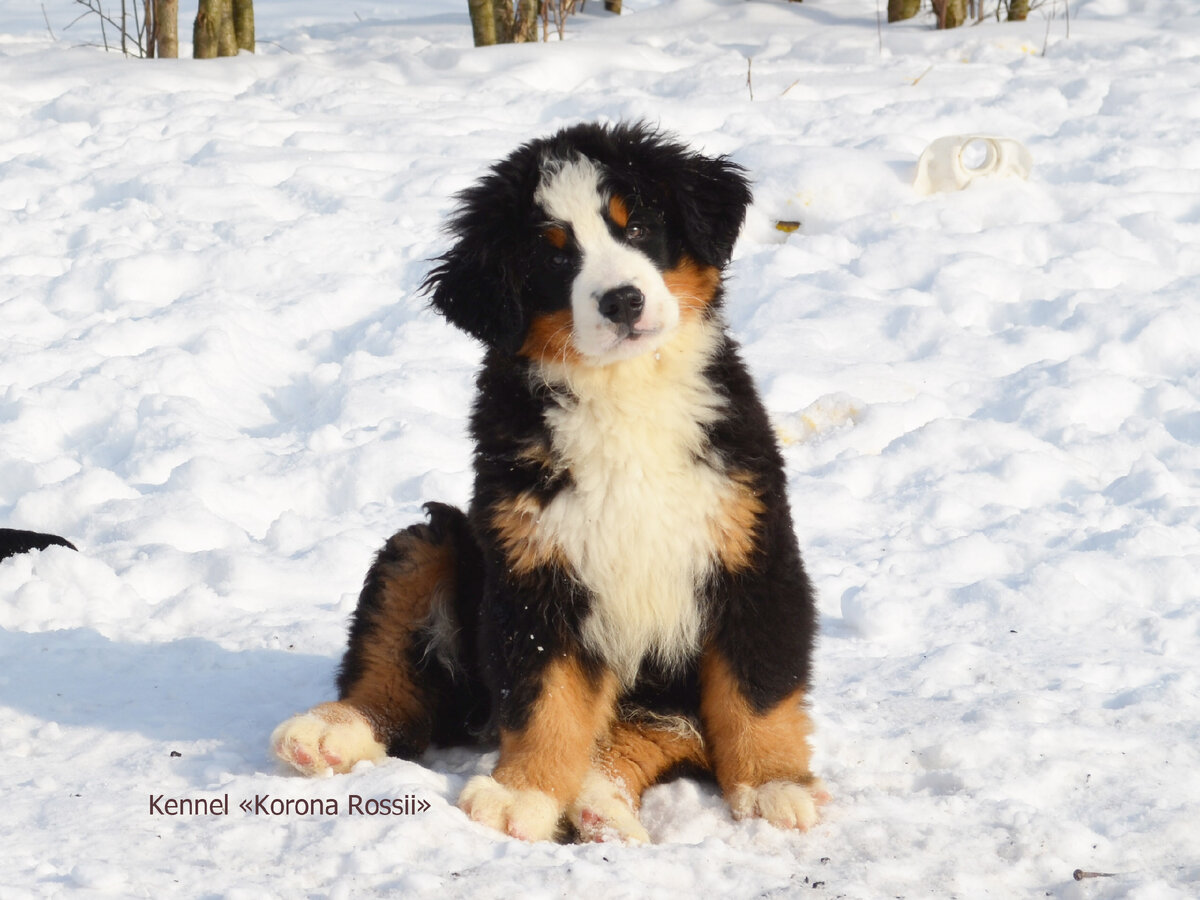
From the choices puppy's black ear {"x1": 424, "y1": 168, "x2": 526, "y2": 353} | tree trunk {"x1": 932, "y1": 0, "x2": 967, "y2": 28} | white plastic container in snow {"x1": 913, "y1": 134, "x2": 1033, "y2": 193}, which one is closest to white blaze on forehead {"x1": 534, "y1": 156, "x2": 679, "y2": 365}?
puppy's black ear {"x1": 424, "y1": 168, "x2": 526, "y2": 353}

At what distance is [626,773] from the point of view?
318 centimetres

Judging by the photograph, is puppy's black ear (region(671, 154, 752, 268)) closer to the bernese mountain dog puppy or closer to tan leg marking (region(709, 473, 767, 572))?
the bernese mountain dog puppy

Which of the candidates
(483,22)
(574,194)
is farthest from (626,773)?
(483,22)

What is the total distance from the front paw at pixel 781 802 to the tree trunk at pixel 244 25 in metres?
9.32

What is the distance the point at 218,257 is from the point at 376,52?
412 centimetres

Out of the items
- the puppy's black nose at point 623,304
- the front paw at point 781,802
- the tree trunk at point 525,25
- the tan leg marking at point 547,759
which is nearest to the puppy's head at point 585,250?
the puppy's black nose at point 623,304

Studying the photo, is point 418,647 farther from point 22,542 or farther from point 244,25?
point 244,25

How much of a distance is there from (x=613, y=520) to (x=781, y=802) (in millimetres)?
722

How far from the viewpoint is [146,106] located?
8.92 m

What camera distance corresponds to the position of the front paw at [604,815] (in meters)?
2.95

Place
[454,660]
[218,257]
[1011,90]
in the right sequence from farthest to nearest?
[1011,90] < [218,257] < [454,660]

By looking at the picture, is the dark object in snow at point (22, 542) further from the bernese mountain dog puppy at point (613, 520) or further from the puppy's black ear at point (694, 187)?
the puppy's black ear at point (694, 187)

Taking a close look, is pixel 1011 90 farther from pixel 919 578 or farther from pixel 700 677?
pixel 700 677

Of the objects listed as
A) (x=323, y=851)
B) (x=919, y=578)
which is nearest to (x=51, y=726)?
(x=323, y=851)
